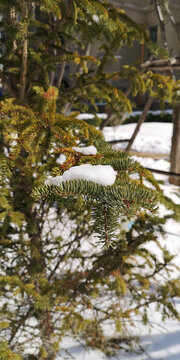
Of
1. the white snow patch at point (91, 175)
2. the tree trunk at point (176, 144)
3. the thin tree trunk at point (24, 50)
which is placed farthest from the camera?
the tree trunk at point (176, 144)

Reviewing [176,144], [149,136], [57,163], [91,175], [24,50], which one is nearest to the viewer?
[91,175]

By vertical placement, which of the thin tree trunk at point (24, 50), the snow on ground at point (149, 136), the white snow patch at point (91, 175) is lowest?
→ the white snow patch at point (91, 175)

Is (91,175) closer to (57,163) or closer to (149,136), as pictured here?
(57,163)

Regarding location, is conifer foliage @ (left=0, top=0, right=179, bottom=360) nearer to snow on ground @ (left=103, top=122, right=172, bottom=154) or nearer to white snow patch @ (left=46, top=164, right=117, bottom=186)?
white snow patch @ (left=46, top=164, right=117, bottom=186)

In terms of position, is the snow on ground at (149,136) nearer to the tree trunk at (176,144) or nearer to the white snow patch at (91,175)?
the tree trunk at (176,144)

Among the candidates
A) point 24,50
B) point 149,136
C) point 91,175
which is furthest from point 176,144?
point 149,136

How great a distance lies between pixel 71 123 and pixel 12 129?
32 cm

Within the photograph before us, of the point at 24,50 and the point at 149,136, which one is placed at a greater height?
the point at 149,136

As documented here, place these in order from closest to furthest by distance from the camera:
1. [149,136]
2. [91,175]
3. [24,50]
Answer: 1. [91,175]
2. [24,50]
3. [149,136]

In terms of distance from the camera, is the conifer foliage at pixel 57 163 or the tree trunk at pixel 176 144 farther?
the tree trunk at pixel 176 144

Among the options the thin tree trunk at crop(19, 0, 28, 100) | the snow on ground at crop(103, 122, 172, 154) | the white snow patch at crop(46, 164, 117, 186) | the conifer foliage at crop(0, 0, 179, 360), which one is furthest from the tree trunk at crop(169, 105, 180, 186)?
the snow on ground at crop(103, 122, 172, 154)

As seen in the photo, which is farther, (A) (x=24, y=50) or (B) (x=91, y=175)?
(A) (x=24, y=50)

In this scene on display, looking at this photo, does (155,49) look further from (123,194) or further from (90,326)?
(90,326)

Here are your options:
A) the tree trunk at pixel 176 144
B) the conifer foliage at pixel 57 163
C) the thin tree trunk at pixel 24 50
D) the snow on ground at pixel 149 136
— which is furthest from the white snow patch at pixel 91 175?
the snow on ground at pixel 149 136
